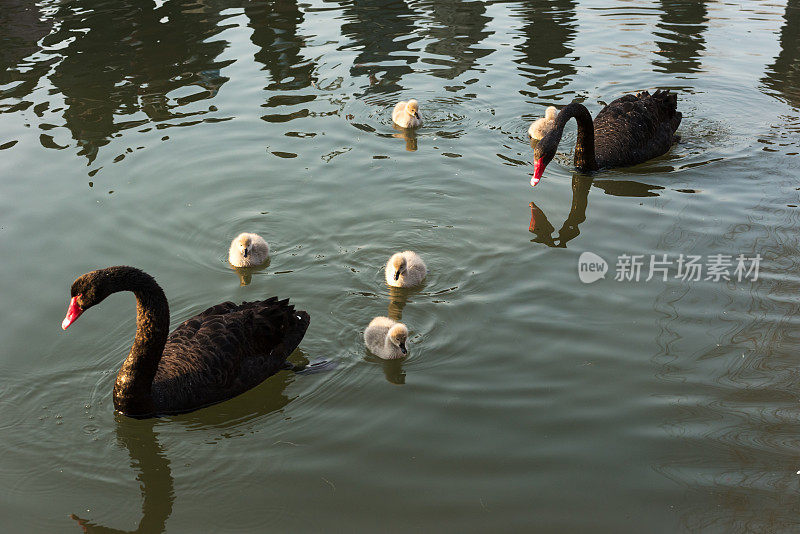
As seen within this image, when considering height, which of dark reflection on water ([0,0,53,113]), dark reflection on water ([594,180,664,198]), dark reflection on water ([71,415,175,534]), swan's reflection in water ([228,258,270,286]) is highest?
dark reflection on water ([0,0,53,113])

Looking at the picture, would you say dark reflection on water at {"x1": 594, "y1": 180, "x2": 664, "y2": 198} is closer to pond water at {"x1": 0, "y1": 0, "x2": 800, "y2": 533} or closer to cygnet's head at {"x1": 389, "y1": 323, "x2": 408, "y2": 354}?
pond water at {"x1": 0, "y1": 0, "x2": 800, "y2": 533}

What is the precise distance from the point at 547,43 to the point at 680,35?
241 cm

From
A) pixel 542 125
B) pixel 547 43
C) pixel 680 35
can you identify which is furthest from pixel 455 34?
pixel 542 125

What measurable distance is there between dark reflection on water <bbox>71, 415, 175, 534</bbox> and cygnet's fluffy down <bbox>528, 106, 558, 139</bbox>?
20.1 feet

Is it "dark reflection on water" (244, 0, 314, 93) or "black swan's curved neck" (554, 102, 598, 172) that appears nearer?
"black swan's curved neck" (554, 102, 598, 172)

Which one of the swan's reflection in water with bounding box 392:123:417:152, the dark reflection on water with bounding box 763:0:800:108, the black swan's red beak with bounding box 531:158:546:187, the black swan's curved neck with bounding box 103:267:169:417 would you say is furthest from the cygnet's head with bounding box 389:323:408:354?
the dark reflection on water with bounding box 763:0:800:108

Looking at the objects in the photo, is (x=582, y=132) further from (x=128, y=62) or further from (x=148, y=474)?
(x=128, y=62)

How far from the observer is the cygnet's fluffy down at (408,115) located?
33.5ft

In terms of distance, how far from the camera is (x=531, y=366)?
6.18 meters

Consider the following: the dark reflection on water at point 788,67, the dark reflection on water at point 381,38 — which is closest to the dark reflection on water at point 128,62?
the dark reflection on water at point 381,38

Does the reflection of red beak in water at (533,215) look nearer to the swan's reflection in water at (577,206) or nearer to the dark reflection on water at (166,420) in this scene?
the swan's reflection in water at (577,206)

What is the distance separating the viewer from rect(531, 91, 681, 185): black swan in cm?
935

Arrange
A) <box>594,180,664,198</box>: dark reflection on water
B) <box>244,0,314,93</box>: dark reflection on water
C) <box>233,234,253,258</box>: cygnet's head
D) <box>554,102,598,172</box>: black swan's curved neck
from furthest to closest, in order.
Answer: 1. <box>244,0,314,93</box>: dark reflection on water
2. <box>554,102,598,172</box>: black swan's curved neck
3. <box>594,180,664,198</box>: dark reflection on water
4. <box>233,234,253,258</box>: cygnet's head

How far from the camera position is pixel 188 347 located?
5.94m
